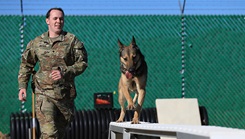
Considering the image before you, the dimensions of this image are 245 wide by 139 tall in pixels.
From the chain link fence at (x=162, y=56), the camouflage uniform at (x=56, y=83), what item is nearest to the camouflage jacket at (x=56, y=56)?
the camouflage uniform at (x=56, y=83)

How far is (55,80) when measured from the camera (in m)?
4.57

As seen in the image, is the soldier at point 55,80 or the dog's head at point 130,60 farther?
the dog's head at point 130,60

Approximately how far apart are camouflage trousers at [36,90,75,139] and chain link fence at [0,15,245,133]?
597cm

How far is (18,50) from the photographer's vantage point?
35.0ft

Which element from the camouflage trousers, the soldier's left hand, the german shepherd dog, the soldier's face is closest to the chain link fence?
the german shepherd dog

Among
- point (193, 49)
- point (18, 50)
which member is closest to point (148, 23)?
point (193, 49)

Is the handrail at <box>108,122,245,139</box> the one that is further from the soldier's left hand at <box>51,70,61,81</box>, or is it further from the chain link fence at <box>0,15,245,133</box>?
the chain link fence at <box>0,15,245,133</box>

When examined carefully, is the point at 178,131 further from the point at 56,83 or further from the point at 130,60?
the point at 130,60

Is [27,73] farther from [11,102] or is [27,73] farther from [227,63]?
[227,63]

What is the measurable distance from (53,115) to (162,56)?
22.4ft

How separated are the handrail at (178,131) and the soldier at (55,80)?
0.64 metres

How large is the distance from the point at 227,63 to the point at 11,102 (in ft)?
14.4

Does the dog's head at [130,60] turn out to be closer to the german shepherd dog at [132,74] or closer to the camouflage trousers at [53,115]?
the german shepherd dog at [132,74]

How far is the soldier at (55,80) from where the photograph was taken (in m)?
4.58
